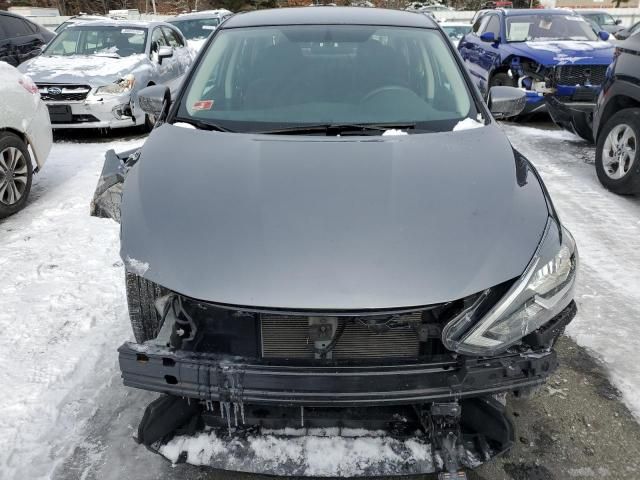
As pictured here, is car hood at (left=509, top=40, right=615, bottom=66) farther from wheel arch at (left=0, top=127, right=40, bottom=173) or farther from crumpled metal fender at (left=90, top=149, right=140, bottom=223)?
wheel arch at (left=0, top=127, right=40, bottom=173)

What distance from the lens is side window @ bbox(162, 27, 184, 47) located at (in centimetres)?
980

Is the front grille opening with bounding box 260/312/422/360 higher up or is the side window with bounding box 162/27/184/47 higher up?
the side window with bounding box 162/27/184/47

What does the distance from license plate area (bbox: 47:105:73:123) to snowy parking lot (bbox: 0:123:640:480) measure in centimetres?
273

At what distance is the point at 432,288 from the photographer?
5.78ft

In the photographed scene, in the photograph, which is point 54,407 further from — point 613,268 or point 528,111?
point 528,111

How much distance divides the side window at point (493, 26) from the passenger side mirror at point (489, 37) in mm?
90

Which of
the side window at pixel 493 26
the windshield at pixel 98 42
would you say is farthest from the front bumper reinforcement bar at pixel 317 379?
the side window at pixel 493 26

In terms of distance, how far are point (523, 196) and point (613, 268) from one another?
7.04ft

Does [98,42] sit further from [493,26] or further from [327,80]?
[327,80]

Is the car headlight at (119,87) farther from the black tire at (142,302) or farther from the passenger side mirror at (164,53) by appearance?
the black tire at (142,302)

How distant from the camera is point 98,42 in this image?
8602mm

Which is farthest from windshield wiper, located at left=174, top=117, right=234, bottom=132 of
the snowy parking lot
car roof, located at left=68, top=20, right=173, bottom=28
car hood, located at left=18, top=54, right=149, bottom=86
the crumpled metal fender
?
car roof, located at left=68, top=20, right=173, bottom=28

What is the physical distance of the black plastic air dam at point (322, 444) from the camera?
187 cm

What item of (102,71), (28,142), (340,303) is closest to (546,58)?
(102,71)
